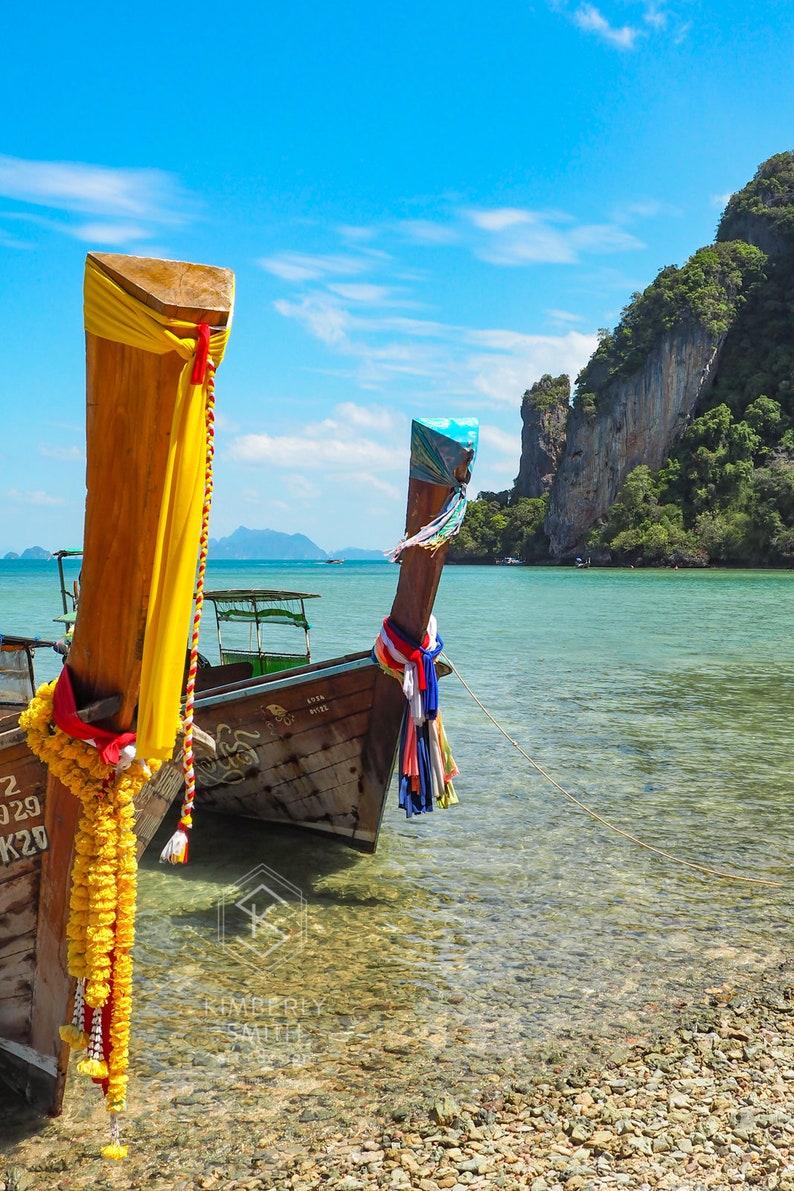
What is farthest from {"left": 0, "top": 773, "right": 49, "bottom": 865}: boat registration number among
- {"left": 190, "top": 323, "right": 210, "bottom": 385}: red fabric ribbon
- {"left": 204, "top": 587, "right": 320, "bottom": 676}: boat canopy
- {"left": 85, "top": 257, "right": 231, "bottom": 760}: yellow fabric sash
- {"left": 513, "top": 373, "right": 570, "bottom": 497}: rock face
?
{"left": 513, "top": 373, "right": 570, "bottom": 497}: rock face

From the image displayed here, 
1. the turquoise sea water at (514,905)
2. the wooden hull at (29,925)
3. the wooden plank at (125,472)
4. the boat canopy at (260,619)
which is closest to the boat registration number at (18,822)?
the wooden hull at (29,925)

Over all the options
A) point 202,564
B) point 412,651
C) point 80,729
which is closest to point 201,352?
point 202,564

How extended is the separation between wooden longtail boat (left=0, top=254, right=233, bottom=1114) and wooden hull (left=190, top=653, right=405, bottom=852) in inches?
145

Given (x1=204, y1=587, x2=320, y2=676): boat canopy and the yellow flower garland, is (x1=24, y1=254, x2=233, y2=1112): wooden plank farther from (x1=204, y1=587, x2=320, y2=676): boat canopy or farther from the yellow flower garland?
(x1=204, y1=587, x2=320, y2=676): boat canopy

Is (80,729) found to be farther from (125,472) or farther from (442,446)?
(442,446)

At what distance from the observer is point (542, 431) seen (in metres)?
128

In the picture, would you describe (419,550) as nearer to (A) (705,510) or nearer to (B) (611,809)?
(B) (611,809)

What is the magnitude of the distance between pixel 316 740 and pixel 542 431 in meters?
124

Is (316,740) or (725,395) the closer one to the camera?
(316,740)

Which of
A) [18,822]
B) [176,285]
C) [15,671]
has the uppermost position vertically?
[176,285]

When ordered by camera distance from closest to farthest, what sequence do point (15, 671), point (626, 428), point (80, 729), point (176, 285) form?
point (176, 285) < point (80, 729) < point (15, 671) < point (626, 428)

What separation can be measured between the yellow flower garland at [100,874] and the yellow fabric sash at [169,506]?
0.37 metres

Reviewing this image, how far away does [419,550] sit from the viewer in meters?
6.66

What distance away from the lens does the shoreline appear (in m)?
3.82
